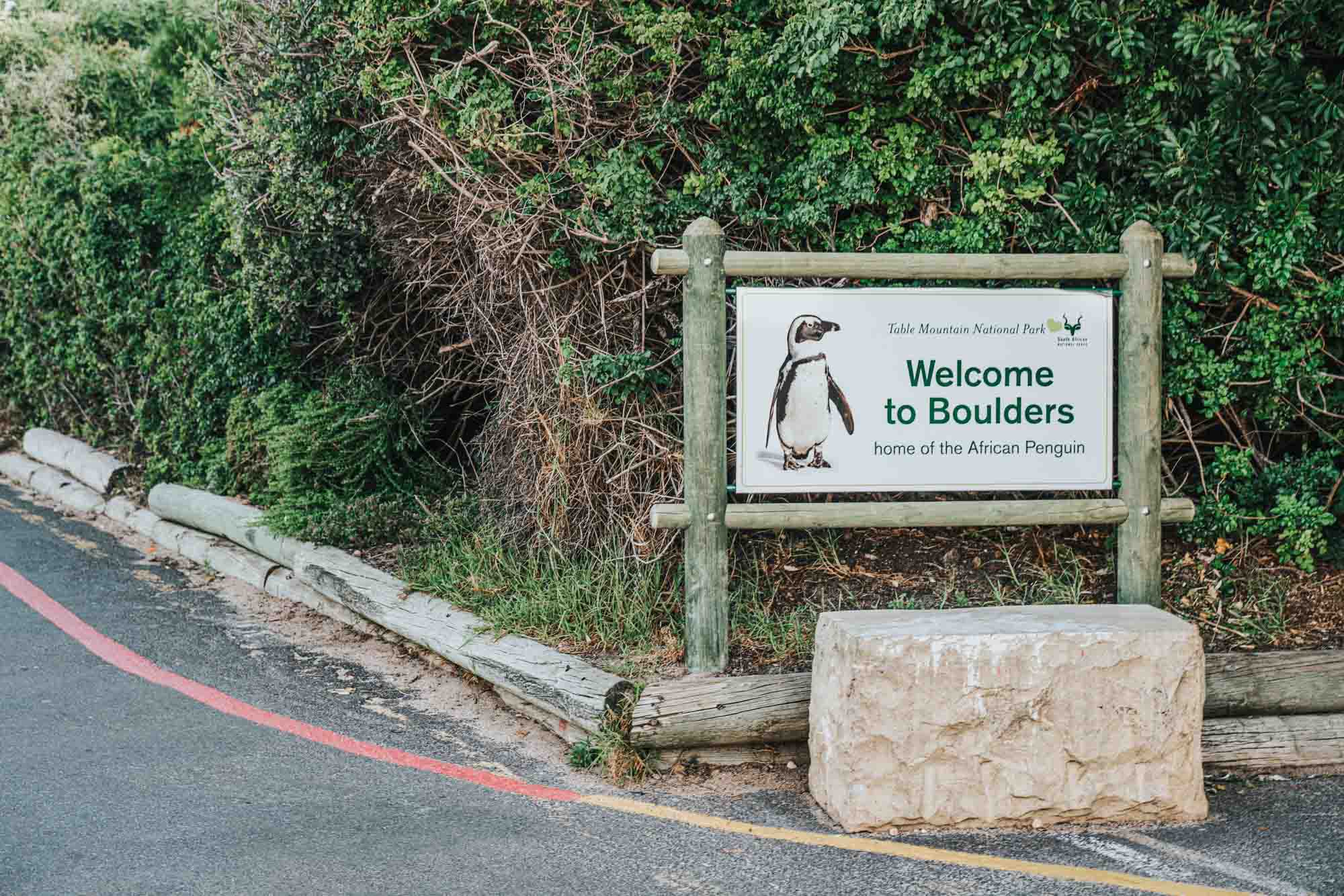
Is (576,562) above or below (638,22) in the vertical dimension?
below

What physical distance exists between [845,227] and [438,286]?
314 cm

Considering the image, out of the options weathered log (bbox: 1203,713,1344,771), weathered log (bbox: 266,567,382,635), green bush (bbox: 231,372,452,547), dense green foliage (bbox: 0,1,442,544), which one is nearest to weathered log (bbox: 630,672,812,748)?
weathered log (bbox: 1203,713,1344,771)

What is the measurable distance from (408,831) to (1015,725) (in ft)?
7.41

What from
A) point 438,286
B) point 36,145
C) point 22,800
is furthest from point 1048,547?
point 36,145

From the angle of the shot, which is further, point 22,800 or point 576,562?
point 576,562

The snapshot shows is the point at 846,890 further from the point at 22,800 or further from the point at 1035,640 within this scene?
the point at 22,800

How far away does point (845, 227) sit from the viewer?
6.14 metres

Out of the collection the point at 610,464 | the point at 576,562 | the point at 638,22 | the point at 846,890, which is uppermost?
the point at 638,22

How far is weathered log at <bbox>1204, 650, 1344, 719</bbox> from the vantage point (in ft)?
16.8

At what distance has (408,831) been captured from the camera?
14.6 ft

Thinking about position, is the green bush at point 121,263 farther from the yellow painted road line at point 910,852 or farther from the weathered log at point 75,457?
the yellow painted road line at point 910,852

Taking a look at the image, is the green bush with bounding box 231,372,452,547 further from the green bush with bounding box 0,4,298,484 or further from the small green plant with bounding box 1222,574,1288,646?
the small green plant with bounding box 1222,574,1288,646

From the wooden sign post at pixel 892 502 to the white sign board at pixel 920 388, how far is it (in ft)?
0.31

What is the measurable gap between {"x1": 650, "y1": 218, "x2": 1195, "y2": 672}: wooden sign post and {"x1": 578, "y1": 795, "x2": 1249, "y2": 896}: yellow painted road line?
84 centimetres
